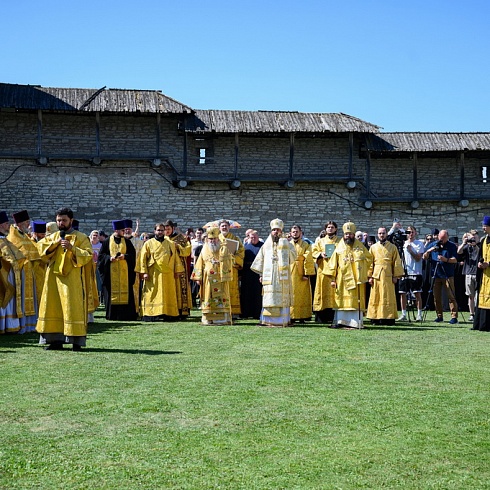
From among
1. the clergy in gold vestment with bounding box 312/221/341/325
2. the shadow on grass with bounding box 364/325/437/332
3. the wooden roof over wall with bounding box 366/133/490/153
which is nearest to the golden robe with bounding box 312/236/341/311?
the clergy in gold vestment with bounding box 312/221/341/325

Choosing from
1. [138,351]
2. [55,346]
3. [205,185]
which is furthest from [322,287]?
[205,185]

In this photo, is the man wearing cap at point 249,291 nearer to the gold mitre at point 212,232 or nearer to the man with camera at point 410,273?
the gold mitre at point 212,232

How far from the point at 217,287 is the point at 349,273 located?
2098 millimetres

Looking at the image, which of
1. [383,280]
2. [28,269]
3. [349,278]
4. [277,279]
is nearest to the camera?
[28,269]

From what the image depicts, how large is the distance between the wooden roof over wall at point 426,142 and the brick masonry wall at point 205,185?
100cm

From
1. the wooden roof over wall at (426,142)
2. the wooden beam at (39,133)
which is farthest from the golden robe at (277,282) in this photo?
the wooden roof over wall at (426,142)

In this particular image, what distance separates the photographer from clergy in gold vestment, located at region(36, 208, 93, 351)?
866 cm

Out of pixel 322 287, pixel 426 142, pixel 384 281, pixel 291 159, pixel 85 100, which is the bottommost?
pixel 322 287

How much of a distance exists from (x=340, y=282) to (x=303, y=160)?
793 inches

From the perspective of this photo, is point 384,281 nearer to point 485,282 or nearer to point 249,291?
point 485,282

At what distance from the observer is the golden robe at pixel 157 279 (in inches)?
527

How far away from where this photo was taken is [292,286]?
13102mm

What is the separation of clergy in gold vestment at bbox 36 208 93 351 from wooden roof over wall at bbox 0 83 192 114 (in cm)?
2101

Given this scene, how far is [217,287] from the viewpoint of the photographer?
41.4ft
